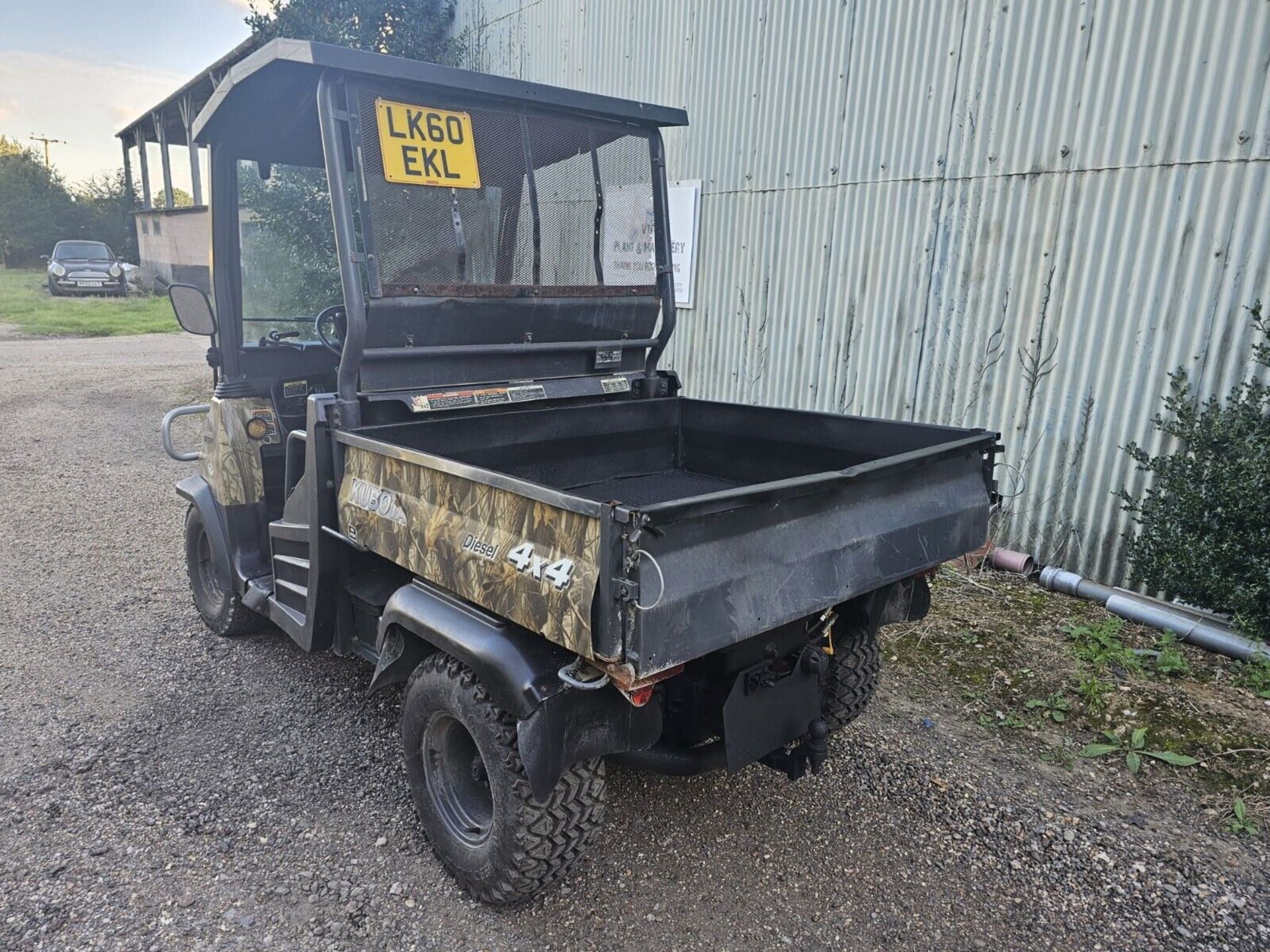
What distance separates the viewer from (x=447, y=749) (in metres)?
2.79

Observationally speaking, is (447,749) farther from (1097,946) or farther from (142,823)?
(1097,946)

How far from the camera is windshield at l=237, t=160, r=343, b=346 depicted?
4.02 meters

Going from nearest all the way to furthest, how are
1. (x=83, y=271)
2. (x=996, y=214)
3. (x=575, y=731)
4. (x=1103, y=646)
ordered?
(x=575, y=731), (x=1103, y=646), (x=996, y=214), (x=83, y=271)

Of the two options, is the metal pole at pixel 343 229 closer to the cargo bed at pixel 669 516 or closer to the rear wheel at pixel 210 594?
the cargo bed at pixel 669 516

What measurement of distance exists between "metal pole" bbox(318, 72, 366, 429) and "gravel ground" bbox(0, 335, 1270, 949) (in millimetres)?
1512

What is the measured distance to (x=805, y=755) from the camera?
278 centimetres

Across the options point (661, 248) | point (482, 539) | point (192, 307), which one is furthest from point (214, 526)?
point (661, 248)

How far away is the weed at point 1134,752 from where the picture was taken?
137 inches

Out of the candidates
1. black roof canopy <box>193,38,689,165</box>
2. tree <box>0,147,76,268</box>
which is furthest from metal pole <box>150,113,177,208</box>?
black roof canopy <box>193,38,689,165</box>

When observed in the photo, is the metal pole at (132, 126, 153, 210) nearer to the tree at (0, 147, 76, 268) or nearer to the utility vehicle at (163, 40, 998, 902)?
the tree at (0, 147, 76, 268)

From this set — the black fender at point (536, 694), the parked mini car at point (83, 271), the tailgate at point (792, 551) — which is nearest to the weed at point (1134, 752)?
the tailgate at point (792, 551)

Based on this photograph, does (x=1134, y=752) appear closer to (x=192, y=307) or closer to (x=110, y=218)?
(x=192, y=307)

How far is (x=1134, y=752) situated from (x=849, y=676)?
1340mm

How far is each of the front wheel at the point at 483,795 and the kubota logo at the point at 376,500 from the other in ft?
1.59
